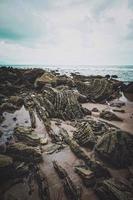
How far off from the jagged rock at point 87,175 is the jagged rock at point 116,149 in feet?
2.86

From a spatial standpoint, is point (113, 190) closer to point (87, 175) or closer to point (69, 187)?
point (87, 175)

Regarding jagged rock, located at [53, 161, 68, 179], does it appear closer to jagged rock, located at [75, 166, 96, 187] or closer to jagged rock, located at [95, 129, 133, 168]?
jagged rock, located at [75, 166, 96, 187]

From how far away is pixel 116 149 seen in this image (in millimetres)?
5160

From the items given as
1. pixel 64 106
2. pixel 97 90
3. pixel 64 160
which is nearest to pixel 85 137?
pixel 64 160

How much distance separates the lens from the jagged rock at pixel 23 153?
5.07 m

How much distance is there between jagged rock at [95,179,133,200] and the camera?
3.71 meters

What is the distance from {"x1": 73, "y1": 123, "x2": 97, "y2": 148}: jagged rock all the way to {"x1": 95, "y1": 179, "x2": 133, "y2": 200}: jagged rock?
1879 mm

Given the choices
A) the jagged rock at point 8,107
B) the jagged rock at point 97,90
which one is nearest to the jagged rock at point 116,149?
the jagged rock at point 8,107

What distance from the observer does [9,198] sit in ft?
12.7

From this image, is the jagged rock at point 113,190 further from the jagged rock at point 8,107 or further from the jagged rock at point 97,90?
the jagged rock at point 97,90

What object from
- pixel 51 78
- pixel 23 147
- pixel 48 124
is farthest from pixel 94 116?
pixel 51 78

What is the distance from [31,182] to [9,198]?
640 millimetres

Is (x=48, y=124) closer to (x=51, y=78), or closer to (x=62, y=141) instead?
(x=62, y=141)

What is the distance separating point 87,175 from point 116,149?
1.34 m
